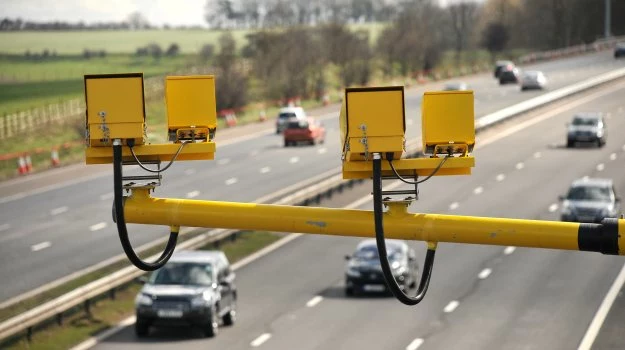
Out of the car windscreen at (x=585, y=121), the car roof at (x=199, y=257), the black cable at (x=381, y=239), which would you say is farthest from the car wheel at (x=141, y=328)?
the car windscreen at (x=585, y=121)

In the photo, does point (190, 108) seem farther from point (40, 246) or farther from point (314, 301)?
point (40, 246)

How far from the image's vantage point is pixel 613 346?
31469mm

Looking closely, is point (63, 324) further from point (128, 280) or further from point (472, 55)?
point (472, 55)

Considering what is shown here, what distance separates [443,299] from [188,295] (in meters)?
8.27

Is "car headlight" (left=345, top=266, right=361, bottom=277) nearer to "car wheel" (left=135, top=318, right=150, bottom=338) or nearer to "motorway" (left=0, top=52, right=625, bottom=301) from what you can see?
"car wheel" (left=135, top=318, right=150, bottom=338)

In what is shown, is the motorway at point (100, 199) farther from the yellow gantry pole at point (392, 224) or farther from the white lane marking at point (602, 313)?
the yellow gantry pole at point (392, 224)

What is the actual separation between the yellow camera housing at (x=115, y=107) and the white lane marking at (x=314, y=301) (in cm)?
2686

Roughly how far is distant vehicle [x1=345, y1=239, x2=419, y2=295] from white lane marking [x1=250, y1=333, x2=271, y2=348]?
5.26 meters

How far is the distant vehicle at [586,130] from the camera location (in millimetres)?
72125

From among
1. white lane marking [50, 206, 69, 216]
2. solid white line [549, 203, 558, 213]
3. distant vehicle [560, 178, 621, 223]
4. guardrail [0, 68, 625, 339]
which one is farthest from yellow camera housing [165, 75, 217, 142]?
solid white line [549, 203, 558, 213]

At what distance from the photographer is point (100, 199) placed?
55719mm

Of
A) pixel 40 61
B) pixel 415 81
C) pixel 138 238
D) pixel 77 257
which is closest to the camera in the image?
pixel 77 257

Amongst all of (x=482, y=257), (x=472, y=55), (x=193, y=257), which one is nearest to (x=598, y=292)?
(x=482, y=257)

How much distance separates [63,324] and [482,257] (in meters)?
16.1
